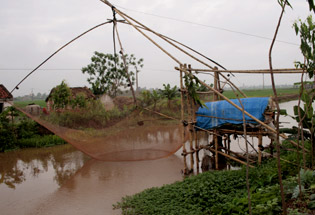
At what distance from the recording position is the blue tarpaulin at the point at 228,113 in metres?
4.57

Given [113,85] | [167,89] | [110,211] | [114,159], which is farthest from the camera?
[113,85]

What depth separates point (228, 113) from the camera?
5.00 metres

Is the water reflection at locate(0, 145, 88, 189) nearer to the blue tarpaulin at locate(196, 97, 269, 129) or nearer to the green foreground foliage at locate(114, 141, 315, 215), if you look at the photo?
the green foreground foliage at locate(114, 141, 315, 215)

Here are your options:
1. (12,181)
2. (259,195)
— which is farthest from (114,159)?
(259,195)

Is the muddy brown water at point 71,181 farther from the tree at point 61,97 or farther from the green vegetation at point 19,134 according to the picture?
the tree at point 61,97

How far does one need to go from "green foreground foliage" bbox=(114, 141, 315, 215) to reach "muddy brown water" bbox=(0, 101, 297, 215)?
616 millimetres

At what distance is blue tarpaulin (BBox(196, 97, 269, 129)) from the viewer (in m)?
4.57

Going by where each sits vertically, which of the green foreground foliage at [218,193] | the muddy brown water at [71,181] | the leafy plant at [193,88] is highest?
the leafy plant at [193,88]

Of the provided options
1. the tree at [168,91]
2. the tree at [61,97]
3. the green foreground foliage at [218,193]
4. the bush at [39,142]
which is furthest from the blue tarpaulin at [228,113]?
the tree at [168,91]

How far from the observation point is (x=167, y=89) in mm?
14672

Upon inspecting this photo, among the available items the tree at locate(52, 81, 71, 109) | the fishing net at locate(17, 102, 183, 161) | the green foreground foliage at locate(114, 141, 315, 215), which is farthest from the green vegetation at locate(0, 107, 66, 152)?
the green foreground foliage at locate(114, 141, 315, 215)

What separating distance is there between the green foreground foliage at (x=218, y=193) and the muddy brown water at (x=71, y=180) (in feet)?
2.02

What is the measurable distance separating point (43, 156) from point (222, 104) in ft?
18.9

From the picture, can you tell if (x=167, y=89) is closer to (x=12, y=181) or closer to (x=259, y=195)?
(x=12, y=181)
